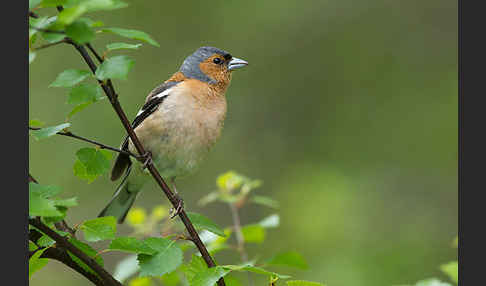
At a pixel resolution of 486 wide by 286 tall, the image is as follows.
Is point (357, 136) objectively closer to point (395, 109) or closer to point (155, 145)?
point (395, 109)

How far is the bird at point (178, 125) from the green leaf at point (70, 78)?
2.16 m

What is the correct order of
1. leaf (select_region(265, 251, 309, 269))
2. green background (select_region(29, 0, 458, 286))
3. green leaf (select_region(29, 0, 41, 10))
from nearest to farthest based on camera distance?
green leaf (select_region(29, 0, 41, 10))
leaf (select_region(265, 251, 309, 269))
green background (select_region(29, 0, 458, 286))

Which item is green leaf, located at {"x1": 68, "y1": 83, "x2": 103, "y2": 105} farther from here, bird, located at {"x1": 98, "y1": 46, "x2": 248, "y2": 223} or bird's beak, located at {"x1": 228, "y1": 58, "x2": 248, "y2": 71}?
bird's beak, located at {"x1": 228, "y1": 58, "x2": 248, "y2": 71}

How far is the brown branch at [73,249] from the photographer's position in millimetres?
2055

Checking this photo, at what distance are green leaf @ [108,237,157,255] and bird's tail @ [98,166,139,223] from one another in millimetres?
2494

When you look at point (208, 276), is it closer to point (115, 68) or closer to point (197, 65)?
point (115, 68)

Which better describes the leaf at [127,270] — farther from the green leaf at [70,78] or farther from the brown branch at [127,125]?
the green leaf at [70,78]

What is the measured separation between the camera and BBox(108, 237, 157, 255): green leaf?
2285 millimetres

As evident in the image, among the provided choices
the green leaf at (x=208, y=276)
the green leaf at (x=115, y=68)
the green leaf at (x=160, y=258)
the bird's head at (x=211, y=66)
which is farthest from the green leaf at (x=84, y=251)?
the bird's head at (x=211, y=66)

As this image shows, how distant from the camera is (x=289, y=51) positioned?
33.1ft

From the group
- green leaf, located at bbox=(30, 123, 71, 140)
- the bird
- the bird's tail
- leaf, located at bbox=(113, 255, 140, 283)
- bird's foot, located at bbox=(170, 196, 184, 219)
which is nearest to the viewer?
green leaf, located at bbox=(30, 123, 71, 140)

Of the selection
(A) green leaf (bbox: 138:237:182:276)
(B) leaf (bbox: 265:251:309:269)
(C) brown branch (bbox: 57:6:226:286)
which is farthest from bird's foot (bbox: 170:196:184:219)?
(B) leaf (bbox: 265:251:309:269)

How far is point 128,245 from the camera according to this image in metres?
2.31

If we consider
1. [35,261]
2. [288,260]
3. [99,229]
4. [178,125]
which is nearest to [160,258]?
[99,229]
